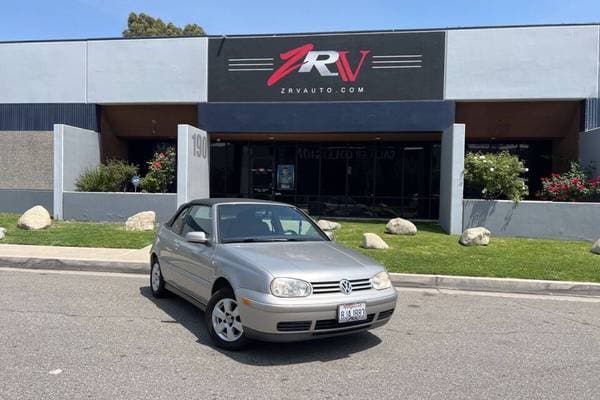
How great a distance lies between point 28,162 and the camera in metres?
17.2

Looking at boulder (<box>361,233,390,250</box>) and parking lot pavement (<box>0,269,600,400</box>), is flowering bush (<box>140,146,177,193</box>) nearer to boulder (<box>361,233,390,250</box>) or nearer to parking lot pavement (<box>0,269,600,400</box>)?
boulder (<box>361,233,390,250</box>)

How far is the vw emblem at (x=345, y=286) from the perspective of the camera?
4.68m

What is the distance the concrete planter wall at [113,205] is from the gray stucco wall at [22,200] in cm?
143

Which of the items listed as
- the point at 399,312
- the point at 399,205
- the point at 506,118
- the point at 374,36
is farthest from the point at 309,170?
the point at 399,312

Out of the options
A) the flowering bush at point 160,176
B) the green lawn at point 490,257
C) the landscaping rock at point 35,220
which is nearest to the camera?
the green lawn at point 490,257

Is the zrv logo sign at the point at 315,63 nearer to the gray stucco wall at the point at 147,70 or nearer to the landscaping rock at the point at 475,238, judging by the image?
the gray stucco wall at the point at 147,70

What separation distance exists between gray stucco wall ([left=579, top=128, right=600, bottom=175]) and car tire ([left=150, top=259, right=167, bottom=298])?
1242cm

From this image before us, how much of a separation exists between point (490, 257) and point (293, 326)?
7.05 m

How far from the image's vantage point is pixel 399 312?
6645 mm

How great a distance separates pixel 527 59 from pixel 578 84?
167cm

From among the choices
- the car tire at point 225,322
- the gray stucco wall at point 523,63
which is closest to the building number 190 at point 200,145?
the gray stucco wall at point 523,63

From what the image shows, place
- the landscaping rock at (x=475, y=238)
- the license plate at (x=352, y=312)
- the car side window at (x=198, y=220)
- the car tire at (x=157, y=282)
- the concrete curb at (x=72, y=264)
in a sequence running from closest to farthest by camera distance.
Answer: the license plate at (x=352, y=312) < the car side window at (x=198, y=220) < the car tire at (x=157, y=282) < the concrete curb at (x=72, y=264) < the landscaping rock at (x=475, y=238)

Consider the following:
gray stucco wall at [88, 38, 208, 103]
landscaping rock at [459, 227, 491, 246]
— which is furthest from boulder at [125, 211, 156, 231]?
landscaping rock at [459, 227, 491, 246]

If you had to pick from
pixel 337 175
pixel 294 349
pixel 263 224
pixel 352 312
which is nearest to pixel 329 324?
pixel 352 312
